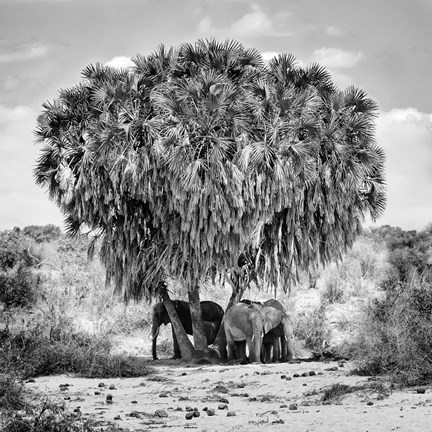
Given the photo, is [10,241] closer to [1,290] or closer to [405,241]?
[1,290]

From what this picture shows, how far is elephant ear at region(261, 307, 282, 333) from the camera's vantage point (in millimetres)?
19281

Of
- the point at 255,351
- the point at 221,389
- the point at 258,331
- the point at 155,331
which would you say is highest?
the point at 155,331

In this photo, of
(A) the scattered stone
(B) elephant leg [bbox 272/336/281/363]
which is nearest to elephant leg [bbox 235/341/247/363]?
(B) elephant leg [bbox 272/336/281/363]

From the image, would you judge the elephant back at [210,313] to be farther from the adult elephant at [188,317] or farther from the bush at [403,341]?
the bush at [403,341]

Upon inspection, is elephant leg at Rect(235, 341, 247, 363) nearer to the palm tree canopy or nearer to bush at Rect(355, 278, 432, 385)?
the palm tree canopy

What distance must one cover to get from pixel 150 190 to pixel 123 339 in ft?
21.4

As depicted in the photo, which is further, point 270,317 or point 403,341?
point 270,317

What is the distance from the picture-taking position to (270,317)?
19391 millimetres

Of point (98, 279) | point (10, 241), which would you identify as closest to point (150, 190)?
point (98, 279)

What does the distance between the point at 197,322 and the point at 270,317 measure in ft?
10.1

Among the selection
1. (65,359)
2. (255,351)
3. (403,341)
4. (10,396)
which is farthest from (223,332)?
(10,396)

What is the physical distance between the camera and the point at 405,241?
129 ft

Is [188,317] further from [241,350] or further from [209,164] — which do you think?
[209,164]

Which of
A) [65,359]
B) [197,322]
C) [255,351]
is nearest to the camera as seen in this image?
[65,359]
